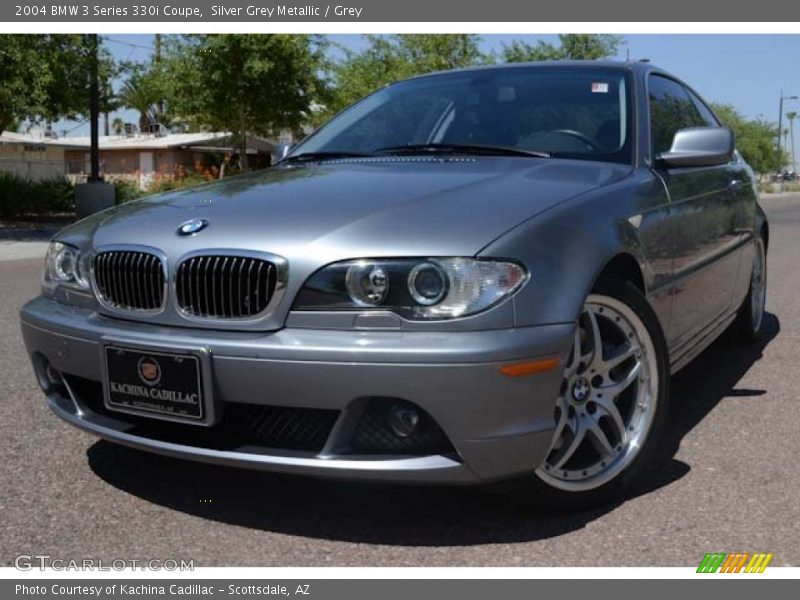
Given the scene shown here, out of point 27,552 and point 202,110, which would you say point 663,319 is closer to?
point 27,552

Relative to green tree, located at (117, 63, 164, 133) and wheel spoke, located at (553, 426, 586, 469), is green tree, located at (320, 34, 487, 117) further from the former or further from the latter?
wheel spoke, located at (553, 426, 586, 469)

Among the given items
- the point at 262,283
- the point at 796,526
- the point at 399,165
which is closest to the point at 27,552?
the point at 262,283

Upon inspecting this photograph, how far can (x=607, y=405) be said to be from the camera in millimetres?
3125

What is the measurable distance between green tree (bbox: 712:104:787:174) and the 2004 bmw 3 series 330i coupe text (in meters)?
71.4

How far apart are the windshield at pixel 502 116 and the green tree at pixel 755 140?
7032cm

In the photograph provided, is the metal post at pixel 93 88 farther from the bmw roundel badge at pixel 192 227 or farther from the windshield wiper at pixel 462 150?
the bmw roundel badge at pixel 192 227

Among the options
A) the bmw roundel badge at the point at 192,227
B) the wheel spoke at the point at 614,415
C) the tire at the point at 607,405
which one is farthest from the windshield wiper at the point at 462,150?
the bmw roundel badge at the point at 192,227

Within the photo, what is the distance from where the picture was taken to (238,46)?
24156mm

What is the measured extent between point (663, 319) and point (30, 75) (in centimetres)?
1532

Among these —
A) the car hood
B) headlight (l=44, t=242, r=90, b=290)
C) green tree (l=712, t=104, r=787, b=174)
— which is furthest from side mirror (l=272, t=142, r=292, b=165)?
green tree (l=712, t=104, r=787, b=174)

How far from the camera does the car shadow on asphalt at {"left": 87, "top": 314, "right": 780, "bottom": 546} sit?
Answer: 2895 mm

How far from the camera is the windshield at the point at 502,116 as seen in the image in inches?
150

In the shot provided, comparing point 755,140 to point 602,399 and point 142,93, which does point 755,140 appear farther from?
point 602,399

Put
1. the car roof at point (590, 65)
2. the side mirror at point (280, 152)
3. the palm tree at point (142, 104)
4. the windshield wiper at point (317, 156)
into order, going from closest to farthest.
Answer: the windshield wiper at point (317, 156) → the car roof at point (590, 65) → the side mirror at point (280, 152) → the palm tree at point (142, 104)
